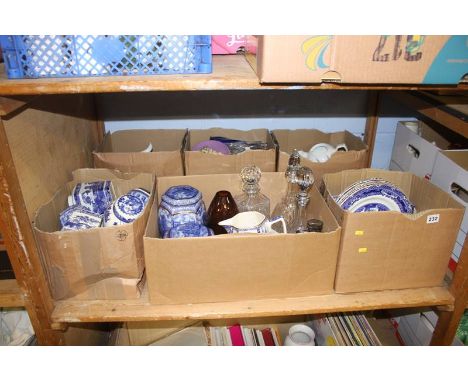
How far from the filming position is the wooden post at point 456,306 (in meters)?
0.96

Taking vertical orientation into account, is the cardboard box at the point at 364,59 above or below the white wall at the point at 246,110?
above

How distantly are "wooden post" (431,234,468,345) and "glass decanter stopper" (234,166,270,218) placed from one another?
0.54 metres

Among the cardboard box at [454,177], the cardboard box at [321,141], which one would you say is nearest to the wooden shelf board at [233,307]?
the cardboard box at [454,177]

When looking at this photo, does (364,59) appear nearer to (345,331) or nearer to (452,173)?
(452,173)

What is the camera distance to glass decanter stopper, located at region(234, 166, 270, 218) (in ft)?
3.44

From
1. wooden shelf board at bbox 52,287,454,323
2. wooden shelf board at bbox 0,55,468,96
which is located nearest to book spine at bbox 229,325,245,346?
wooden shelf board at bbox 52,287,454,323

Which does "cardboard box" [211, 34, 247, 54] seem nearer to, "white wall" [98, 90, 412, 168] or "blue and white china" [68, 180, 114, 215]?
"white wall" [98, 90, 412, 168]

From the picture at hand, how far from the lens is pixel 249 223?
984 millimetres

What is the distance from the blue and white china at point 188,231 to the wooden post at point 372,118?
82 cm

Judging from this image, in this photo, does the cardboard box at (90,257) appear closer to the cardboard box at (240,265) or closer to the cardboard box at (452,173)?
the cardboard box at (240,265)

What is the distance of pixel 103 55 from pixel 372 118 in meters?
1.09
